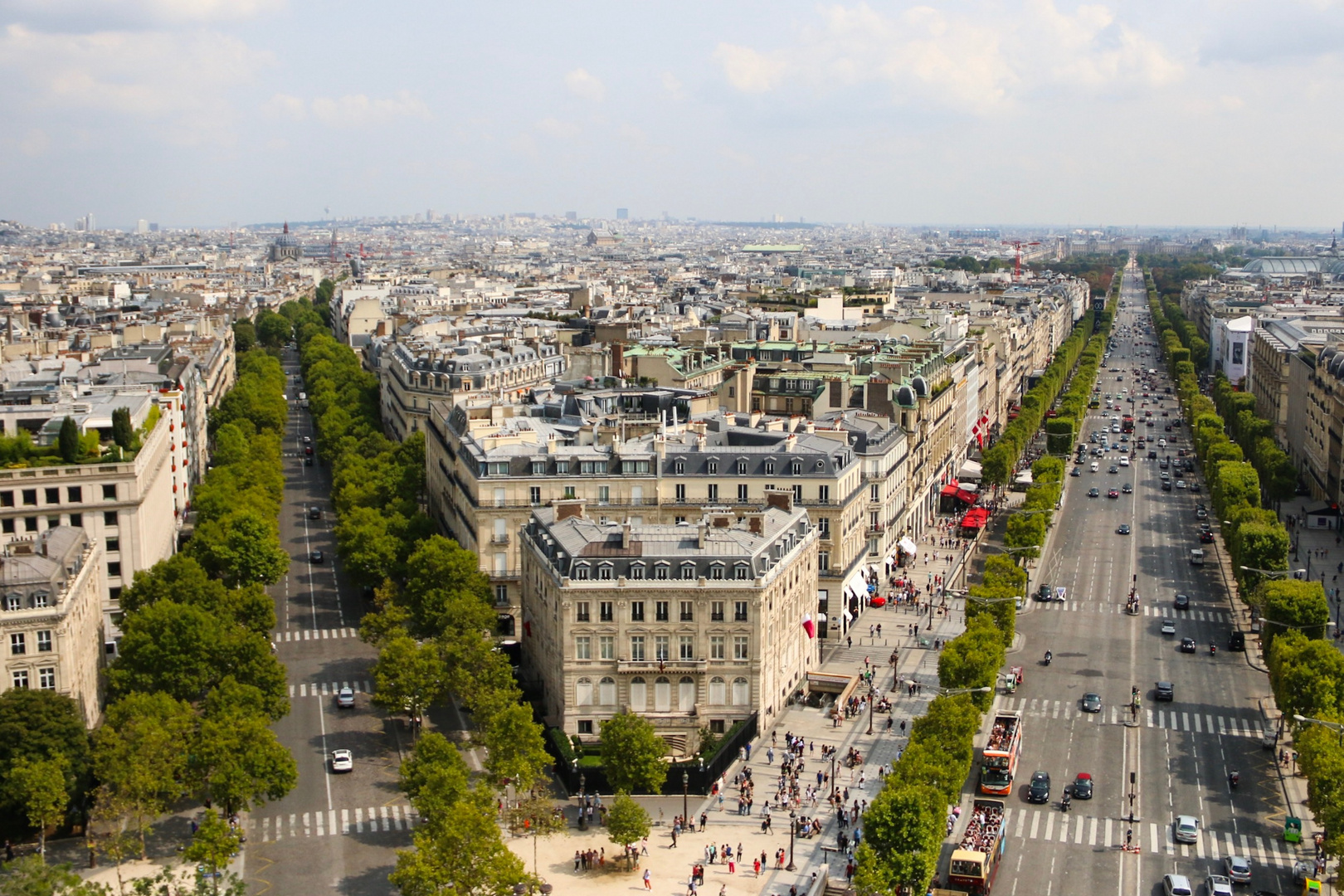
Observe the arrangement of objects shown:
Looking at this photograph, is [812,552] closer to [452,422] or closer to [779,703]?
[779,703]

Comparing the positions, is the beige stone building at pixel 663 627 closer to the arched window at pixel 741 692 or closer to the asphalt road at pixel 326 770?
the arched window at pixel 741 692

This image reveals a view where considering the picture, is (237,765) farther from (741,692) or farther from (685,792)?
(741,692)

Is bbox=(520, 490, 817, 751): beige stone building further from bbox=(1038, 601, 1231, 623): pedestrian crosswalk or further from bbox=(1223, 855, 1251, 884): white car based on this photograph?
bbox=(1038, 601, 1231, 623): pedestrian crosswalk

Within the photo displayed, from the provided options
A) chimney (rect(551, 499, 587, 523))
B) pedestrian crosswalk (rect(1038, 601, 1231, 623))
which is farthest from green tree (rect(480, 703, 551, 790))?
pedestrian crosswalk (rect(1038, 601, 1231, 623))

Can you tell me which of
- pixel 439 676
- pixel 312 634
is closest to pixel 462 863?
pixel 439 676

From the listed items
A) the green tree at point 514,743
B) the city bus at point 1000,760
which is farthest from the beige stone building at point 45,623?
the city bus at point 1000,760

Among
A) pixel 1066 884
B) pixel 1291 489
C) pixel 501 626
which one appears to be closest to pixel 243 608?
pixel 501 626
